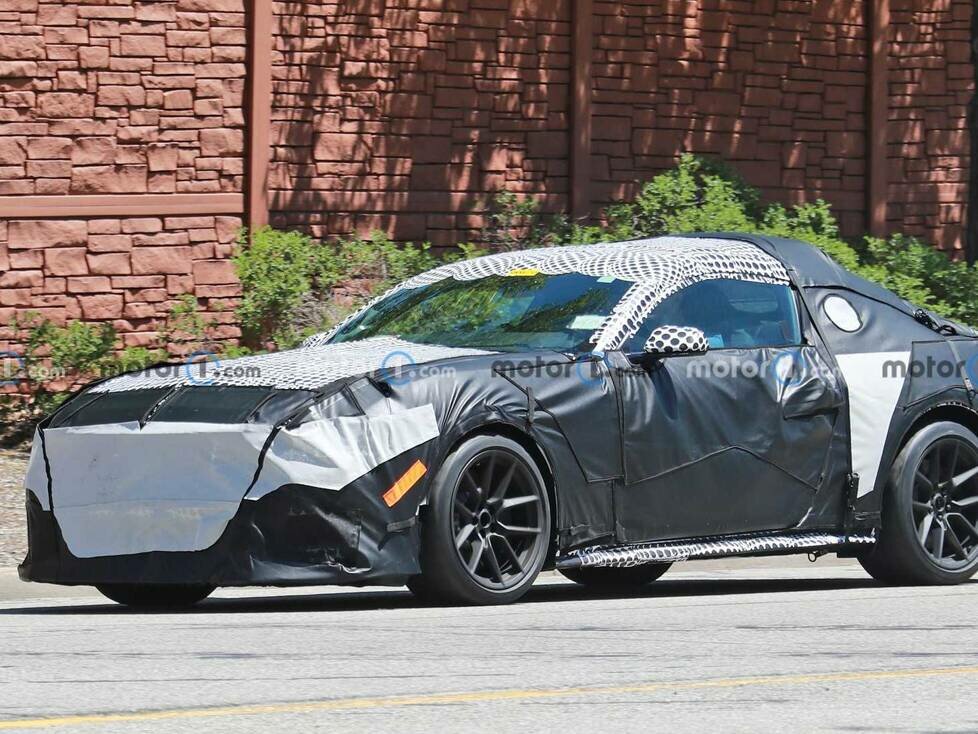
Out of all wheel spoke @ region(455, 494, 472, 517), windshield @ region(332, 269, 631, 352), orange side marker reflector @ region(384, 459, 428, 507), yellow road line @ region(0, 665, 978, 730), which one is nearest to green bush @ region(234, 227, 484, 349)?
windshield @ region(332, 269, 631, 352)

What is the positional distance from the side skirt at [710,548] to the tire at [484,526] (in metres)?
0.23

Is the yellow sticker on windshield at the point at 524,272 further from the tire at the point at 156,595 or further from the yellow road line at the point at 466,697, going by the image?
the yellow road line at the point at 466,697

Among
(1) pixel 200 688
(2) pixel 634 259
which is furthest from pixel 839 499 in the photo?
(1) pixel 200 688

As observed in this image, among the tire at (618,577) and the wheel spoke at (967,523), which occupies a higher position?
the wheel spoke at (967,523)

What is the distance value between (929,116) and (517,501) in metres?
13.3

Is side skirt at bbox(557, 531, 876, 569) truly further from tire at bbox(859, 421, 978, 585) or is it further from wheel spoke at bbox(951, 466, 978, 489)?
wheel spoke at bbox(951, 466, 978, 489)

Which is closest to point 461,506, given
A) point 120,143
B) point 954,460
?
point 954,460

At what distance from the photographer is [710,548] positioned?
8.91 meters

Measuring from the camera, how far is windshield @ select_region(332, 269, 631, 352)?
8891 mm

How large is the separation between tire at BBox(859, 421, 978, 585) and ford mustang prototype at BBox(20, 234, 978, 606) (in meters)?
0.01

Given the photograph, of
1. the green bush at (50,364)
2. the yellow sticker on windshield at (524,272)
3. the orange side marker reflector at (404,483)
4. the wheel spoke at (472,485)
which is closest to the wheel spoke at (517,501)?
the wheel spoke at (472,485)

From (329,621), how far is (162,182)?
8.82 metres

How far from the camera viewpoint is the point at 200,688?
6051 millimetres

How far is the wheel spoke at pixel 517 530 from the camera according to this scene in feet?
27.1
